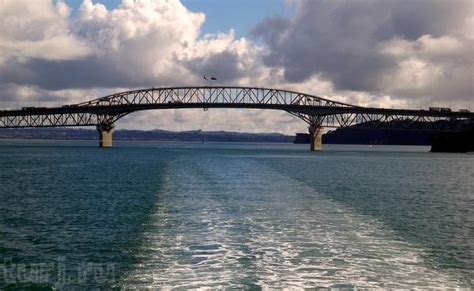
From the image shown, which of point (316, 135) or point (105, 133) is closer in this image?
point (316, 135)

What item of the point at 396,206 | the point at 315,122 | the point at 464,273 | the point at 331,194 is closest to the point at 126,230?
the point at 464,273

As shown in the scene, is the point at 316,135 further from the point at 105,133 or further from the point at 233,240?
the point at 233,240

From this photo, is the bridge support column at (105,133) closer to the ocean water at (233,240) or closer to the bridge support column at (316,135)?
the bridge support column at (316,135)

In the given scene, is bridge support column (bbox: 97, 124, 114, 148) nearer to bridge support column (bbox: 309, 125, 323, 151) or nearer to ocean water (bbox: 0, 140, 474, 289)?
bridge support column (bbox: 309, 125, 323, 151)

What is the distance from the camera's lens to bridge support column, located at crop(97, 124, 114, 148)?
600 feet

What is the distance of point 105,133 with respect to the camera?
610 feet

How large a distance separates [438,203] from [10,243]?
1104 inches

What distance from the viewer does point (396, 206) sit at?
35156 mm

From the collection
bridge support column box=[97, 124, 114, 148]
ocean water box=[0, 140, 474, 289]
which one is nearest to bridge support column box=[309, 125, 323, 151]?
bridge support column box=[97, 124, 114, 148]

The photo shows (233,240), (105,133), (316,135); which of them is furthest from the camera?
(105,133)

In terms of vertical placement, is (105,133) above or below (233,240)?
above

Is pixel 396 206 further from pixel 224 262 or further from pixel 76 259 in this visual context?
pixel 76 259

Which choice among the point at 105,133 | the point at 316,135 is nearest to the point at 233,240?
the point at 316,135

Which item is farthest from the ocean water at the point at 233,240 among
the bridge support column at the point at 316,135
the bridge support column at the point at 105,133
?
the bridge support column at the point at 105,133
